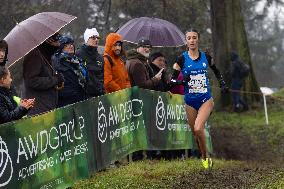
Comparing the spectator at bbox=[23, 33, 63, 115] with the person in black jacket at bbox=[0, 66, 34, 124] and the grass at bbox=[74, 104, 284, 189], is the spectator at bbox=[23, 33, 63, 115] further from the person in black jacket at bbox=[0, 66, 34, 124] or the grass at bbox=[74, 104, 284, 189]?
the grass at bbox=[74, 104, 284, 189]

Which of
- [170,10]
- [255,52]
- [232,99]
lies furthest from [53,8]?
[255,52]

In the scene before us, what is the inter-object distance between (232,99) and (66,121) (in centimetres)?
1407

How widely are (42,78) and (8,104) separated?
1284 mm

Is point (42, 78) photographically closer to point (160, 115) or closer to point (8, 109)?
point (8, 109)

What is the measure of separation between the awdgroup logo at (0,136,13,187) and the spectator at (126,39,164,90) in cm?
474

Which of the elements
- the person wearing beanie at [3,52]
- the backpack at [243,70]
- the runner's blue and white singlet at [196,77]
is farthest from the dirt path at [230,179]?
the backpack at [243,70]

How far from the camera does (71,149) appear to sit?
25.2 ft

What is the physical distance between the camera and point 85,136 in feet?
26.9

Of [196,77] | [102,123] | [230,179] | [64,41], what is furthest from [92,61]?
[230,179]

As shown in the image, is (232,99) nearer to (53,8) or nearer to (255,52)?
(53,8)

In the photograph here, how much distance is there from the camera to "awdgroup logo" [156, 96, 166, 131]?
1128cm

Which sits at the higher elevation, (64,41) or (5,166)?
(64,41)

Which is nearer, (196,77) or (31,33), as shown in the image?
(31,33)

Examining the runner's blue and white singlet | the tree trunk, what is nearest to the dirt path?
the runner's blue and white singlet
